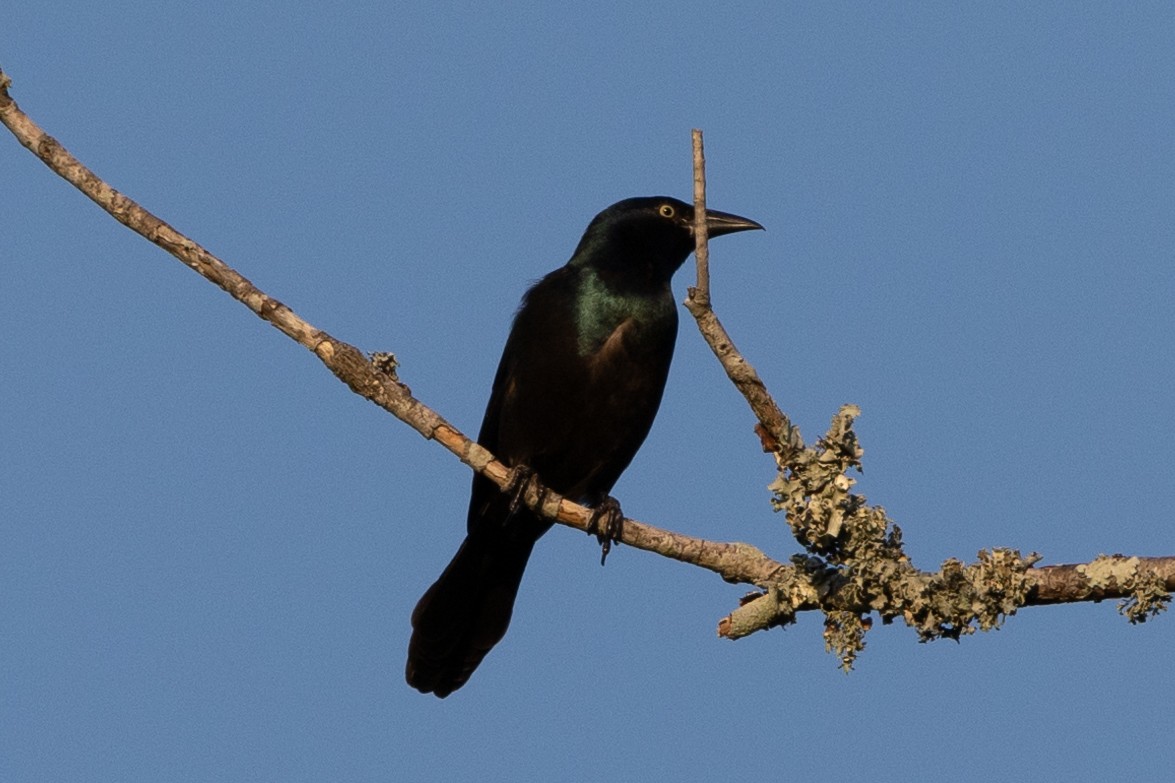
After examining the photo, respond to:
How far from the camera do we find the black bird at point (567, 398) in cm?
625

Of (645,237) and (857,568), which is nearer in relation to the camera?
(857,568)

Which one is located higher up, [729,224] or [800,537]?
[729,224]

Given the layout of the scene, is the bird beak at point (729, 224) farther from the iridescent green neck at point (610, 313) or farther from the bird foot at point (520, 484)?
the bird foot at point (520, 484)

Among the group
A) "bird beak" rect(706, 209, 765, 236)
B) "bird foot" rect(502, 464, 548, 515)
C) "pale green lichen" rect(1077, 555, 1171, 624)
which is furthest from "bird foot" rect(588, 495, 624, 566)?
"pale green lichen" rect(1077, 555, 1171, 624)

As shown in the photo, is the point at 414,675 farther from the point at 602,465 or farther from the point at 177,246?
the point at 177,246

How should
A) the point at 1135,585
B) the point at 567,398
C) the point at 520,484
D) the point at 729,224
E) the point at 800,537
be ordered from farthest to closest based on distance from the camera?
1. the point at 729,224
2. the point at 567,398
3. the point at 520,484
4. the point at 800,537
5. the point at 1135,585

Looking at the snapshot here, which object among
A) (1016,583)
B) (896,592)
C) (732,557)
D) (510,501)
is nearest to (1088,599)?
(1016,583)

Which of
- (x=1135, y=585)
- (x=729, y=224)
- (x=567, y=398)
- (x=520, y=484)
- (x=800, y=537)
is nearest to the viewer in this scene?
A: (x=1135, y=585)

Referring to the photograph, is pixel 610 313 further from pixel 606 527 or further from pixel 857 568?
pixel 857 568

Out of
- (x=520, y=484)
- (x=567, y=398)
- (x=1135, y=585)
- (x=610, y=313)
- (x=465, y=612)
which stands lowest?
(x=1135, y=585)

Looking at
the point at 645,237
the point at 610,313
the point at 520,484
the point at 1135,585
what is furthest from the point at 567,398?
the point at 1135,585

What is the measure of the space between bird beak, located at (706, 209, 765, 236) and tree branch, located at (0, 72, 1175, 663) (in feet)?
7.11

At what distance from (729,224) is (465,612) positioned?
2187 millimetres

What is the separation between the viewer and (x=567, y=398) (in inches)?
245
